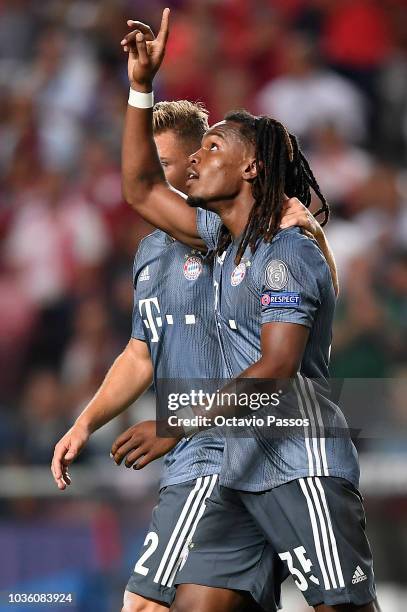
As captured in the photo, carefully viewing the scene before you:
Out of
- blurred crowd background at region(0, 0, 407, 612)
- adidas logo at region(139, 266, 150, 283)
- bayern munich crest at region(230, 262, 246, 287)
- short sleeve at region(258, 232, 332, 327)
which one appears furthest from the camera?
blurred crowd background at region(0, 0, 407, 612)

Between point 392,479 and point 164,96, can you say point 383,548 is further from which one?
point 164,96

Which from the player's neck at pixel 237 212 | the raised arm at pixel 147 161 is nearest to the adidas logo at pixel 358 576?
the player's neck at pixel 237 212

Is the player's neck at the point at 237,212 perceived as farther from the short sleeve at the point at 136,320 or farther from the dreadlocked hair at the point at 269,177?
the short sleeve at the point at 136,320

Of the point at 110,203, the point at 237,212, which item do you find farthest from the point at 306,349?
the point at 110,203

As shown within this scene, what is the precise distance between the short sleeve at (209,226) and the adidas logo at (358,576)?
46.6 inches

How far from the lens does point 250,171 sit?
368 cm

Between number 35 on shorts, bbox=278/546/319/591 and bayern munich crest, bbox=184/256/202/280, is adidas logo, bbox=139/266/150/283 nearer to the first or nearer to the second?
bayern munich crest, bbox=184/256/202/280

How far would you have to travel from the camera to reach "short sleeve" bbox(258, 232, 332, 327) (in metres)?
3.32

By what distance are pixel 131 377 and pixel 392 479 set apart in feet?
5.38

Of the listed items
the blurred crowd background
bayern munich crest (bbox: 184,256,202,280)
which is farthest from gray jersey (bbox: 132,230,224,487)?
the blurred crowd background

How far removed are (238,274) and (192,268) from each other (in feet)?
1.76

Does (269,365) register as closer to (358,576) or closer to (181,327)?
(358,576)

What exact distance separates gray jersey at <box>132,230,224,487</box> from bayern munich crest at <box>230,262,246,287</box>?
431 millimetres

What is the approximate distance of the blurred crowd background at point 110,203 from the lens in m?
5.47
